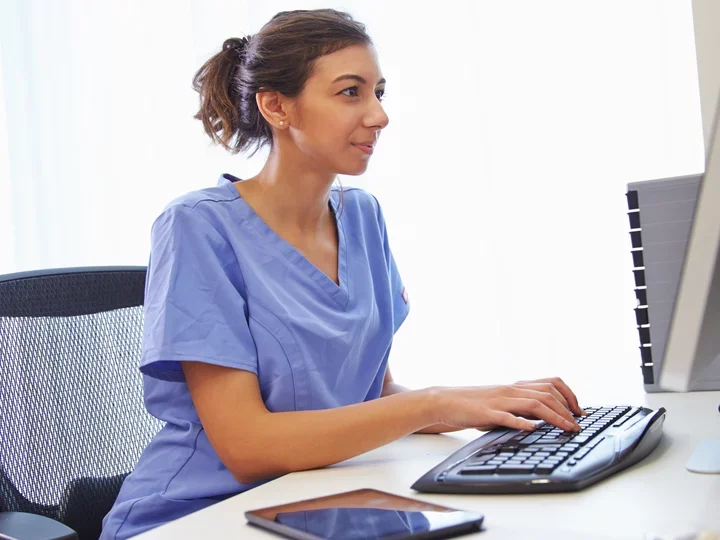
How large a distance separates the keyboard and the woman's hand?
0.04 ft

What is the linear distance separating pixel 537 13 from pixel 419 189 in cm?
51

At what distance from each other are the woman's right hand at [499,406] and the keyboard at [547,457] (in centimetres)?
1

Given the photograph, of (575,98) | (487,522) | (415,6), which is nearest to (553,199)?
(575,98)

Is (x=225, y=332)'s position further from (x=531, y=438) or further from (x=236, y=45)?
(x=236, y=45)

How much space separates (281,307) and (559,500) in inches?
19.9

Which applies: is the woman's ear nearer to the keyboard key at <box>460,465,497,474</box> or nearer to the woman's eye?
the woman's eye

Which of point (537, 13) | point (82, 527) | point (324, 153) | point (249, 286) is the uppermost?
point (537, 13)

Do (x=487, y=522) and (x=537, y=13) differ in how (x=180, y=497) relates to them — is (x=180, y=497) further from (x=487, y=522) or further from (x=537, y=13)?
(x=537, y=13)

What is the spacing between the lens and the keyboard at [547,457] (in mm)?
622

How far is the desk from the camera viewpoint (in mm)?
537

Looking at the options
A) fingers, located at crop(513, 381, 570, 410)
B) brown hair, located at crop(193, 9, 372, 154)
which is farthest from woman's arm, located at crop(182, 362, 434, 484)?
brown hair, located at crop(193, 9, 372, 154)

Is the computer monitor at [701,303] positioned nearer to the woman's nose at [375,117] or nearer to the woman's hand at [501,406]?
the woman's hand at [501,406]

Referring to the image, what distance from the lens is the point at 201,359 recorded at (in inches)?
36.1

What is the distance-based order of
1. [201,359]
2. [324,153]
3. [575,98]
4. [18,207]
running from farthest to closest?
[18,207] < [575,98] < [324,153] < [201,359]
